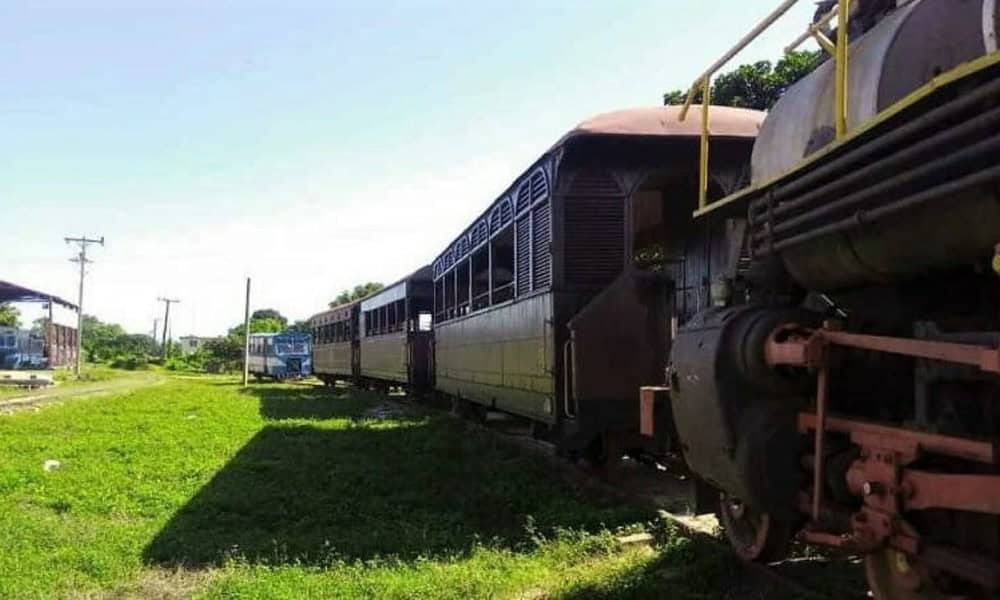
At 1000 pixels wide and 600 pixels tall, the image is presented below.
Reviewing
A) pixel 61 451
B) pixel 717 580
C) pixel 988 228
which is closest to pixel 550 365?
pixel 717 580

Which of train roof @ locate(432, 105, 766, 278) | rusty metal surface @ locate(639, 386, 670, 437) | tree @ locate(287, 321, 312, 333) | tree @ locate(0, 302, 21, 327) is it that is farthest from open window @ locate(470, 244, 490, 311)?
tree @ locate(0, 302, 21, 327)

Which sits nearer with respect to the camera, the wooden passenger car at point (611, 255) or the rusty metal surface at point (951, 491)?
the rusty metal surface at point (951, 491)

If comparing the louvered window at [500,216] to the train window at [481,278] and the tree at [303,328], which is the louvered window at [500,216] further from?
the tree at [303,328]

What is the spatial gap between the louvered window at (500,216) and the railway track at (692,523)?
8.87ft

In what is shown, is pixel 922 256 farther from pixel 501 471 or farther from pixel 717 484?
pixel 501 471

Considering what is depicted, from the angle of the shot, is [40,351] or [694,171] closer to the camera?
[694,171]

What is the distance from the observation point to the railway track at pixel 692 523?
188 inches

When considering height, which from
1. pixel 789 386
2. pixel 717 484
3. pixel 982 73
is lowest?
pixel 717 484

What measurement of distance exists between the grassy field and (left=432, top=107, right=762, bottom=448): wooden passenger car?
97 cm

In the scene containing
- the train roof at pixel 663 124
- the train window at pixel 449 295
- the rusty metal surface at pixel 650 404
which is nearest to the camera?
the rusty metal surface at pixel 650 404

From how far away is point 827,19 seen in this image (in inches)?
156

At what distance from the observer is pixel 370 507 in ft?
25.8

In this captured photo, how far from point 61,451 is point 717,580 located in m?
10.1

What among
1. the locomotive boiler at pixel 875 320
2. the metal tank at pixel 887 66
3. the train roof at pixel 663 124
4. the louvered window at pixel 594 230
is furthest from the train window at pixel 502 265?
the metal tank at pixel 887 66
